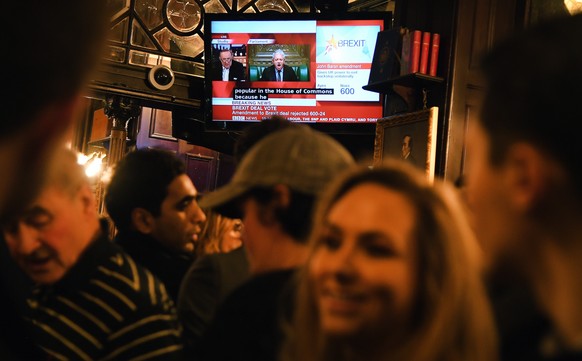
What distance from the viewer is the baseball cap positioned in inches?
68.6

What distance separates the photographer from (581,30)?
0.92m

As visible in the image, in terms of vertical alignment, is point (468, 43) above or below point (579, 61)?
above

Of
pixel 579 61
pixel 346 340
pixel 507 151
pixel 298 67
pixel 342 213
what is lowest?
pixel 346 340

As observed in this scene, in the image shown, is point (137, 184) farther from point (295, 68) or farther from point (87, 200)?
point (295, 68)

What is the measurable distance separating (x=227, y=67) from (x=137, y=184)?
12.5ft

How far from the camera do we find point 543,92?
2.99 feet

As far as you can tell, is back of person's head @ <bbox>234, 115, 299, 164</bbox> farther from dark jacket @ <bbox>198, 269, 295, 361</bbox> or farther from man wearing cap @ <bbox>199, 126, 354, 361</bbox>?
dark jacket @ <bbox>198, 269, 295, 361</bbox>

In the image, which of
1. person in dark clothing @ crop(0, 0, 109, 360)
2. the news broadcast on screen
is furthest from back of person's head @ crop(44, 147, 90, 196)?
the news broadcast on screen

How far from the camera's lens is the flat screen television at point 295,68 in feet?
19.5

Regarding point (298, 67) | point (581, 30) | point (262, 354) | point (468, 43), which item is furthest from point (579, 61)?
point (298, 67)

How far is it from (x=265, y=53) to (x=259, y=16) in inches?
12.9

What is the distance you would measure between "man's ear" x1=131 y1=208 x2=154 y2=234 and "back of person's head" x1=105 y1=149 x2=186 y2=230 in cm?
1

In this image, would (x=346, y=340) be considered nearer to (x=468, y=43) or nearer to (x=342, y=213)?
(x=342, y=213)

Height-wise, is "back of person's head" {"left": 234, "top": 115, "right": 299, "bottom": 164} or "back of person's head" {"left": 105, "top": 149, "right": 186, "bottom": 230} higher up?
"back of person's head" {"left": 234, "top": 115, "right": 299, "bottom": 164}
